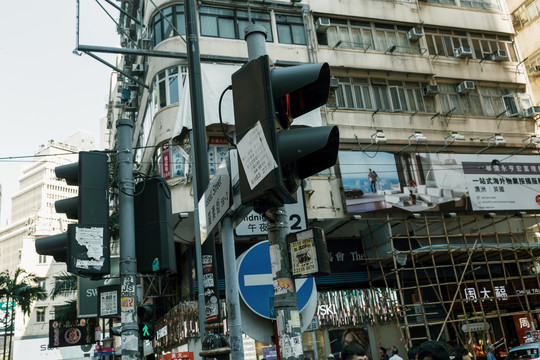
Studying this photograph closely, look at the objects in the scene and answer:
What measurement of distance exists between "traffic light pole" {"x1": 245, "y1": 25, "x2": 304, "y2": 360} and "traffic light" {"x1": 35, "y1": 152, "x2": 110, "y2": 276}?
324 cm

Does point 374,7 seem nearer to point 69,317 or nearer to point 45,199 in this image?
point 69,317

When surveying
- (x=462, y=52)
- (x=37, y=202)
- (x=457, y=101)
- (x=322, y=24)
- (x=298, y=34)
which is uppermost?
(x=37, y=202)

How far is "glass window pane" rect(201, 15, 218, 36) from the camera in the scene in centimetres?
1850

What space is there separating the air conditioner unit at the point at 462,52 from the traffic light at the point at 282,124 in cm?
2012

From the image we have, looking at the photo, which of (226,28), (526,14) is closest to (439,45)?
(526,14)

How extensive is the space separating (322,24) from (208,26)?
14.4 ft

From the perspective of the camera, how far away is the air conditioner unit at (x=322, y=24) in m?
20.1

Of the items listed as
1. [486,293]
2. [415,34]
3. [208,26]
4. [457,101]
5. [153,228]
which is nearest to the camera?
[153,228]

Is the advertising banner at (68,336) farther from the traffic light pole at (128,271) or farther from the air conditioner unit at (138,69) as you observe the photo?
the traffic light pole at (128,271)

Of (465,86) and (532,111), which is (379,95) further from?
(532,111)

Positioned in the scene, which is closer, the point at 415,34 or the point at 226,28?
the point at 226,28

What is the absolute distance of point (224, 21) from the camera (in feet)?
62.2

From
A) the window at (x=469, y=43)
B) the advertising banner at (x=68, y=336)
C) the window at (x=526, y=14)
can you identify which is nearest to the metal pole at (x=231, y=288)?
the window at (x=469, y=43)

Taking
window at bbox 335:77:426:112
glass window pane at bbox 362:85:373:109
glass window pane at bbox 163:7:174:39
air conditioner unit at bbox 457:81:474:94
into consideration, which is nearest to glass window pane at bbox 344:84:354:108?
Result: window at bbox 335:77:426:112
